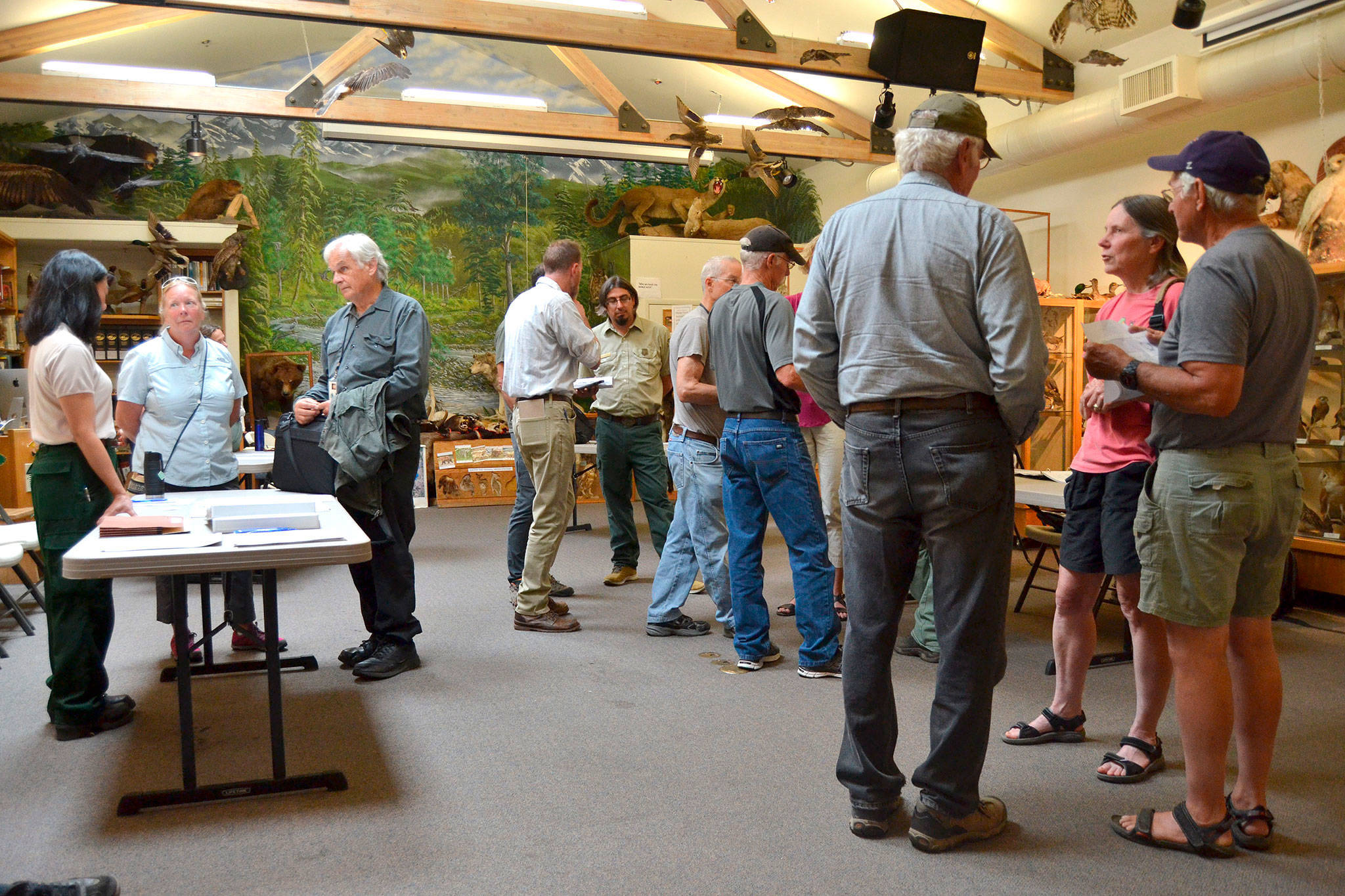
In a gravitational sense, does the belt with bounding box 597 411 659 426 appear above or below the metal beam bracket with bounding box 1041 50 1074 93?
below

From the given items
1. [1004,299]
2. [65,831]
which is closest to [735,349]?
[1004,299]

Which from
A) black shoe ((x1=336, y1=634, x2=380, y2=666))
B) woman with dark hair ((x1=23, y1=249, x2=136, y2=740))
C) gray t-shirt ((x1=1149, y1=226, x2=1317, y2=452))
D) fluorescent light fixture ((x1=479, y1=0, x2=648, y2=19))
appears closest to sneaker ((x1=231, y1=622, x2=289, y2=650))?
black shoe ((x1=336, y1=634, x2=380, y2=666))

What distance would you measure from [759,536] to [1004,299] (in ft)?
6.19

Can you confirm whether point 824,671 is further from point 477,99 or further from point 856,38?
point 477,99

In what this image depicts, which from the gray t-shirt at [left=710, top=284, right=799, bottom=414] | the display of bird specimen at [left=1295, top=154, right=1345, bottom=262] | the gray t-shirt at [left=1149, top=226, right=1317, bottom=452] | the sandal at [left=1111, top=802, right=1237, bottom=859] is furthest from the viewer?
the display of bird specimen at [left=1295, top=154, right=1345, bottom=262]

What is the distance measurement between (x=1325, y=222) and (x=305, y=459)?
5.48 meters

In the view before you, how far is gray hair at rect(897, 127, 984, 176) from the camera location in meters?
2.35

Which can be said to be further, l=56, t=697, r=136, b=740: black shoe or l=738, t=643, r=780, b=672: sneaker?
l=738, t=643, r=780, b=672: sneaker

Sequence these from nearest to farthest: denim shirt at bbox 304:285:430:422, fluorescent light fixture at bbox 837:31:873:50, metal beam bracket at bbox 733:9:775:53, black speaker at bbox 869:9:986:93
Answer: denim shirt at bbox 304:285:430:422, black speaker at bbox 869:9:986:93, metal beam bracket at bbox 733:9:775:53, fluorescent light fixture at bbox 837:31:873:50

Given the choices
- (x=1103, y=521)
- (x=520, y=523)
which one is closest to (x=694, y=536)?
(x=520, y=523)

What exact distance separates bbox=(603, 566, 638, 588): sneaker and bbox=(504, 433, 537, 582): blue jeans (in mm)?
566

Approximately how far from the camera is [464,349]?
11555mm

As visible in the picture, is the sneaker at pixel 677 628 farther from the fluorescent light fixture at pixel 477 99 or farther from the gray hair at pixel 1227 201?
the fluorescent light fixture at pixel 477 99

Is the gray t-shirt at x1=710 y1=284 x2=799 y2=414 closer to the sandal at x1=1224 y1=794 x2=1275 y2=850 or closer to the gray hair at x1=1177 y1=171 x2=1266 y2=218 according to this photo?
the gray hair at x1=1177 y1=171 x2=1266 y2=218
